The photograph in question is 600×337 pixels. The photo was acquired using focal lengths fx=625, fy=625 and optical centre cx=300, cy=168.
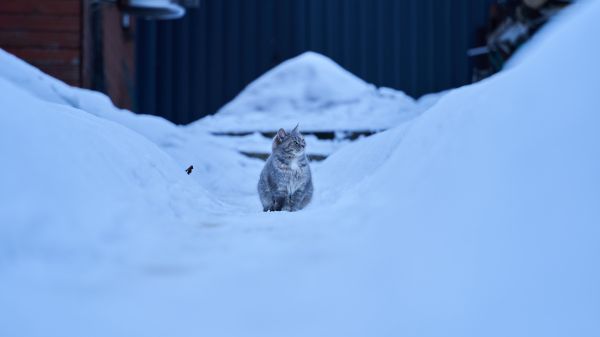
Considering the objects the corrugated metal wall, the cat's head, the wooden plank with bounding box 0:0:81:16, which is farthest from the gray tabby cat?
the corrugated metal wall

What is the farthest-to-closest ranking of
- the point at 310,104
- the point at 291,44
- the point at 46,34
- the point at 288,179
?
the point at 291,44 → the point at 310,104 → the point at 46,34 → the point at 288,179

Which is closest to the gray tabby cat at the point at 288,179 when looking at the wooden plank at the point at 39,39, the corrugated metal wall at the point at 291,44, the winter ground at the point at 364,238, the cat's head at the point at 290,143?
the cat's head at the point at 290,143

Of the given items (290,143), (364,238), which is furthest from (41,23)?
(364,238)

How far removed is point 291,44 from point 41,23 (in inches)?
202

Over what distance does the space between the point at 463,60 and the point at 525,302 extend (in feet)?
35.0

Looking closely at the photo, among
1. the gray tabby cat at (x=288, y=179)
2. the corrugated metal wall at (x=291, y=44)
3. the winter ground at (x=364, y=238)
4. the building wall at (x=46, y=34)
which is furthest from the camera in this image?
the corrugated metal wall at (x=291, y=44)

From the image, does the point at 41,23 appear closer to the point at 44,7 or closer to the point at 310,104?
the point at 44,7

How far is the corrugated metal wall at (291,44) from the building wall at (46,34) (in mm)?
3851

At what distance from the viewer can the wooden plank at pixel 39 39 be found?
24.3 ft

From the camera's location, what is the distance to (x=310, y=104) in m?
9.70

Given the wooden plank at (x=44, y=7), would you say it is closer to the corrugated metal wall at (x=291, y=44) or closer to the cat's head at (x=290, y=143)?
the corrugated metal wall at (x=291, y=44)

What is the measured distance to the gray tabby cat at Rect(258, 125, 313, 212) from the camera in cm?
449

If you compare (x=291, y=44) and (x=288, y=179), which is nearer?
(x=288, y=179)

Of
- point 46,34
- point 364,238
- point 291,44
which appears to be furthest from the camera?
point 291,44
